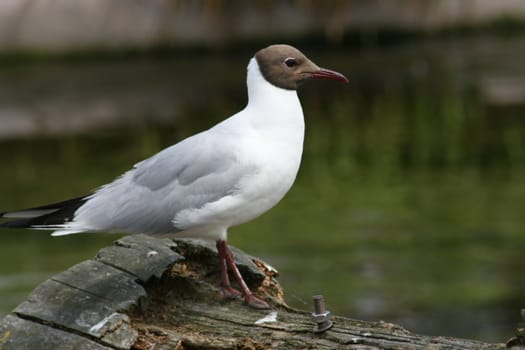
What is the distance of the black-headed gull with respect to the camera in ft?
8.82

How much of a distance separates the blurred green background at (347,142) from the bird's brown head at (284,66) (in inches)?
22.2

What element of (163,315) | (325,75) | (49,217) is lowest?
(163,315)

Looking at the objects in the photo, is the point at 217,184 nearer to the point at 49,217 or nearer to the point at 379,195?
the point at 49,217

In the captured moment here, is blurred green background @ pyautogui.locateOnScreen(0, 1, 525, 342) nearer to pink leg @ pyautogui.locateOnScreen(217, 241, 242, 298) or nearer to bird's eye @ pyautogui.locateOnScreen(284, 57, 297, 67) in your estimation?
pink leg @ pyautogui.locateOnScreen(217, 241, 242, 298)

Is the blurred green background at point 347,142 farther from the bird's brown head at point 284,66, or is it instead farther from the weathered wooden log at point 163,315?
the bird's brown head at point 284,66

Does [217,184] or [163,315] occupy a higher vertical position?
[217,184]

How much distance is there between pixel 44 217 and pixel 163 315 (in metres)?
0.39

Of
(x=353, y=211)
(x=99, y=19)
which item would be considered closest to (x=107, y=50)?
(x=99, y=19)

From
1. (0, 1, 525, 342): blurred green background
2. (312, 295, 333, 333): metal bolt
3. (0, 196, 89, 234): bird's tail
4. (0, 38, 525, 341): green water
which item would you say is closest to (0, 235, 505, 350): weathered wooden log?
(312, 295, 333, 333): metal bolt

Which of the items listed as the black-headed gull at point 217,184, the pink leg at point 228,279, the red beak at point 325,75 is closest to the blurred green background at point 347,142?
the pink leg at point 228,279

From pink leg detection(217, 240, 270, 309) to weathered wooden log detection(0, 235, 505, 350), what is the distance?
0.02 m

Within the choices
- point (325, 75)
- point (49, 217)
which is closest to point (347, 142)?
point (325, 75)

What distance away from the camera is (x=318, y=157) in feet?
20.0

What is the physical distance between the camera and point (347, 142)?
6395 mm
